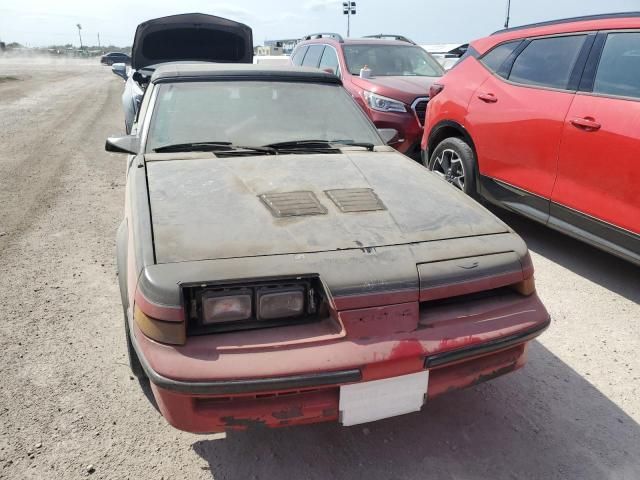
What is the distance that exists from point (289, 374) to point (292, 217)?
721mm

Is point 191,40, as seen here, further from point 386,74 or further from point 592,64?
point 592,64

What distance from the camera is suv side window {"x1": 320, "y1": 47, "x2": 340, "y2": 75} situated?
7.88 m

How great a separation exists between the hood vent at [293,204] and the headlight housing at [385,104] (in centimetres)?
449

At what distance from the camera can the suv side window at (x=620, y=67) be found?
3.47m

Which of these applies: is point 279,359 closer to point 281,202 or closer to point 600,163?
point 281,202

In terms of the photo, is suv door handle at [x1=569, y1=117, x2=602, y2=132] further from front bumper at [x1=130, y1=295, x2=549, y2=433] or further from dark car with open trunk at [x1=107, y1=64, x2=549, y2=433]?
front bumper at [x1=130, y1=295, x2=549, y2=433]

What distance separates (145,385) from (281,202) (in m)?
1.09

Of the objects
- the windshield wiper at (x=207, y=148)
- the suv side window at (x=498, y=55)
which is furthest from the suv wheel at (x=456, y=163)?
the windshield wiper at (x=207, y=148)

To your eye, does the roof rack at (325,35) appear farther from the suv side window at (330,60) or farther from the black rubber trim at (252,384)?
the black rubber trim at (252,384)

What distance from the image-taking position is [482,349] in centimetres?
201

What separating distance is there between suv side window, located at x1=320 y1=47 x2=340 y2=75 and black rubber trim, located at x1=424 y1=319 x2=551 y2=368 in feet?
21.0

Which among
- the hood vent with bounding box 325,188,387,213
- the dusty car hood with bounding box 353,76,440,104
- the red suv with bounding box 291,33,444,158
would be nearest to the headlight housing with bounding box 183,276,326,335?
the hood vent with bounding box 325,188,387,213

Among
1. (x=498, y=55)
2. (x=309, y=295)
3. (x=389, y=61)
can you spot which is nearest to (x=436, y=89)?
(x=498, y=55)

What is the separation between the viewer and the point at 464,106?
4.87m
